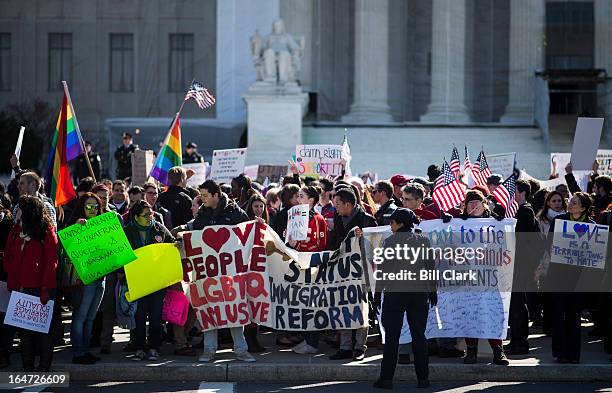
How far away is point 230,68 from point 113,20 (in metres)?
9.44

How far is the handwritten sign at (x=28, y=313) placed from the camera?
12.4m

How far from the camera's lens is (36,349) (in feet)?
41.8

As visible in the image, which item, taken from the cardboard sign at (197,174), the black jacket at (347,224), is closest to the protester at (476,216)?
the black jacket at (347,224)

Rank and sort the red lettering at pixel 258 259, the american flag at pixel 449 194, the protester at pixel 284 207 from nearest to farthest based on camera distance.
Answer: the red lettering at pixel 258 259 → the protester at pixel 284 207 → the american flag at pixel 449 194

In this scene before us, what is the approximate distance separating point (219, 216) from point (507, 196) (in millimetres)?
4362

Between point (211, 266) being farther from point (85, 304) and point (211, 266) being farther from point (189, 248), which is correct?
point (85, 304)

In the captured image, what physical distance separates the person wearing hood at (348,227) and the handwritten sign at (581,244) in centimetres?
210

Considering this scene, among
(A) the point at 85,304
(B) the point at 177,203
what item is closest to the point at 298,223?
(A) the point at 85,304

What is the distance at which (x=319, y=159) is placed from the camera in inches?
824

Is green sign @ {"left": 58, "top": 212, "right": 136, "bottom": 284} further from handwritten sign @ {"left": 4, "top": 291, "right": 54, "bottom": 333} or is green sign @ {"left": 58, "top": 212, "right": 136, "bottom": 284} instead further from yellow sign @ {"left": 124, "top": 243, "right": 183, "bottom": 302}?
handwritten sign @ {"left": 4, "top": 291, "right": 54, "bottom": 333}

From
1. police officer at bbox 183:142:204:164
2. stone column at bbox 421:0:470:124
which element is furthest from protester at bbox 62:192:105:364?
stone column at bbox 421:0:470:124

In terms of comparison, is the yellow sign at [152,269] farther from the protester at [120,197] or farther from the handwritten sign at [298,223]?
the protester at [120,197]

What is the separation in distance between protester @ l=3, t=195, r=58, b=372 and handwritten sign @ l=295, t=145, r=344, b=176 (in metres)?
8.75

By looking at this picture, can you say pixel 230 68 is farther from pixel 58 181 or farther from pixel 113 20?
pixel 58 181
